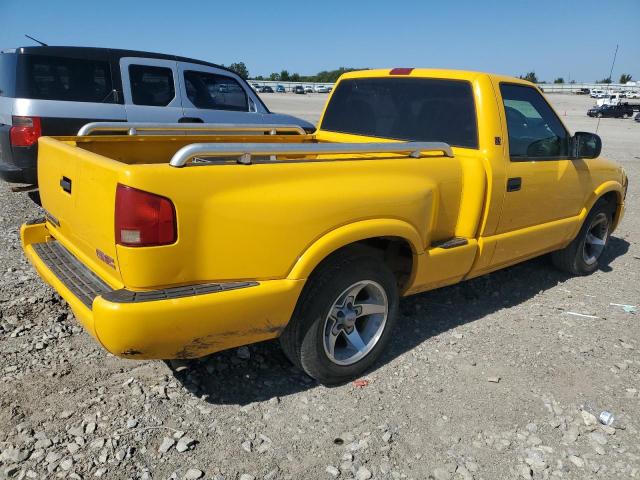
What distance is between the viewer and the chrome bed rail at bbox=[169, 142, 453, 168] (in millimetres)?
2230

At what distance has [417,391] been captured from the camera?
3.08 m

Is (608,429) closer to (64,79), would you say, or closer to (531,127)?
(531,127)

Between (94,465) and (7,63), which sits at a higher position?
(7,63)

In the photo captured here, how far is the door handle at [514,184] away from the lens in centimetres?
366

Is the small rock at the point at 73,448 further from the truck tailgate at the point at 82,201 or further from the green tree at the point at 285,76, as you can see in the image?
the green tree at the point at 285,76

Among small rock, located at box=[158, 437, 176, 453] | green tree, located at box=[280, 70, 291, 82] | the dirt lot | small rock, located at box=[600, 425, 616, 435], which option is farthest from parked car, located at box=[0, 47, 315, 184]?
green tree, located at box=[280, 70, 291, 82]

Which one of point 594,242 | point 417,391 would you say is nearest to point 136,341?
point 417,391

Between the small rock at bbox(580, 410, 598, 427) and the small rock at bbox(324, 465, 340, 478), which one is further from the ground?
the small rock at bbox(580, 410, 598, 427)

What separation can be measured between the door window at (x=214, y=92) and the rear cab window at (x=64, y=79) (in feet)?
3.68

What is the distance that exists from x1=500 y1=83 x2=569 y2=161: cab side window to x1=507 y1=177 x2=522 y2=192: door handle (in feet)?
0.50

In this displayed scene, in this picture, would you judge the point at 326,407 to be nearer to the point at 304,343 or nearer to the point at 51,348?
the point at 304,343

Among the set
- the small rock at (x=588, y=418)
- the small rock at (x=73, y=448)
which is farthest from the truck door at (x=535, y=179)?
the small rock at (x=73, y=448)

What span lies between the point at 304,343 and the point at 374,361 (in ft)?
2.06

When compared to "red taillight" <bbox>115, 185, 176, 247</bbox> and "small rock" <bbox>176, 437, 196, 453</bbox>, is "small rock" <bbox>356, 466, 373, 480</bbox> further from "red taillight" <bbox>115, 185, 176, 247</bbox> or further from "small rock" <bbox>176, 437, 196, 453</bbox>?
"red taillight" <bbox>115, 185, 176, 247</bbox>
